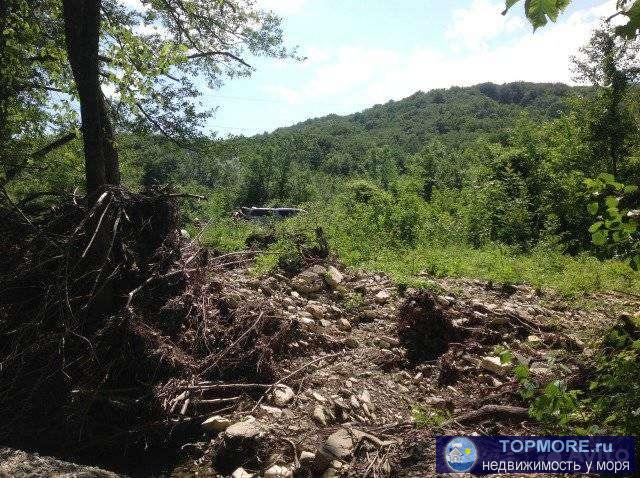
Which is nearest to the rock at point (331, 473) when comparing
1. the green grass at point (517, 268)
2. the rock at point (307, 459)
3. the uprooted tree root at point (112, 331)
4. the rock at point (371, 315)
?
the rock at point (307, 459)

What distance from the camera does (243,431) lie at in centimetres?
311

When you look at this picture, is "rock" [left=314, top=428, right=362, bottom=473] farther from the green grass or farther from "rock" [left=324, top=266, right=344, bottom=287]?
the green grass

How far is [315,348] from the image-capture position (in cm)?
464

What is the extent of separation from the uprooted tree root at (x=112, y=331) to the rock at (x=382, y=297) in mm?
1882

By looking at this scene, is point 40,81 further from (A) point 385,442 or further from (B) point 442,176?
(B) point 442,176

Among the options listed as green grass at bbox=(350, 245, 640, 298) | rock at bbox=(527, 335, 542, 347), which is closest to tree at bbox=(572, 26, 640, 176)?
green grass at bbox=(350, 245, 640, 298)

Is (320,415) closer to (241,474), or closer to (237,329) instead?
(241,474)

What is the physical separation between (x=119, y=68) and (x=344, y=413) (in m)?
3.81

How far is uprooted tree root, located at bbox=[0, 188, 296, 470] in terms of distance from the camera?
335 cm

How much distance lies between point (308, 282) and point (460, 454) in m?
3.82

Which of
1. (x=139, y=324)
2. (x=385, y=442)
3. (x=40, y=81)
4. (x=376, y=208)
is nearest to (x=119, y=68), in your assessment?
(x=139, y=324)

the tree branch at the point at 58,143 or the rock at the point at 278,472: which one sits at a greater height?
the tree branch at the point at 58,143

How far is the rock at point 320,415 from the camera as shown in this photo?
330cm

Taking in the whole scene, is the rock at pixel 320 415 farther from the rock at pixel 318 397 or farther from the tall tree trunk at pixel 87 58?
the tall tree trunk at pixel 87 58
